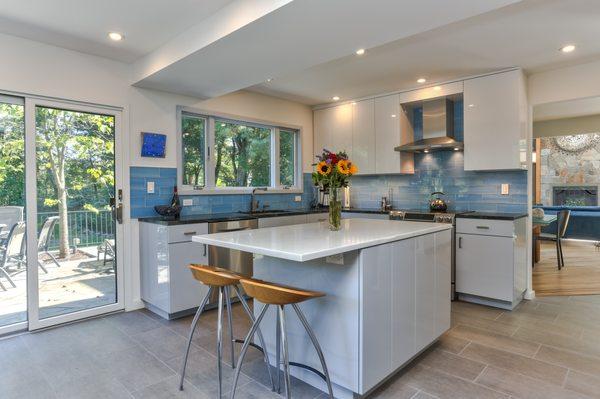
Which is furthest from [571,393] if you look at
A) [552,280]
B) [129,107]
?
[129,107]

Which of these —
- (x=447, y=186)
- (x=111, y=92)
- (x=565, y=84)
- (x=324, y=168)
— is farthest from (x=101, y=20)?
(x=565, y=84)

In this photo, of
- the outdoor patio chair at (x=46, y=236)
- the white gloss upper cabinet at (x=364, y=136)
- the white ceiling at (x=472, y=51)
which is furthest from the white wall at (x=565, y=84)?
the outdoor patio chair at (x=46, y=236)

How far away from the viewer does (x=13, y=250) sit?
3.04 metres

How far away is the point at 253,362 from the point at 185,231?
1393 mm

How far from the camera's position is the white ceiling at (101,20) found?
240cm

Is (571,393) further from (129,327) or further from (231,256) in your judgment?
(129,327)

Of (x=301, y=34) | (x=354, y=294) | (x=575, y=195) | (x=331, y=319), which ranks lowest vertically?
(x=331, y=319)

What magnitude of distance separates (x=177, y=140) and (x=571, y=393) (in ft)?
12.6

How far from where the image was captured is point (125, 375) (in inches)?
91.6

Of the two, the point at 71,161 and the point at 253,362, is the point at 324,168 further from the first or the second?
the point at 71,161

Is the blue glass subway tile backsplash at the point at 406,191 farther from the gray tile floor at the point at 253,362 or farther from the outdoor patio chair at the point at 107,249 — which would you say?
the gray tile floor at the point at 253,362

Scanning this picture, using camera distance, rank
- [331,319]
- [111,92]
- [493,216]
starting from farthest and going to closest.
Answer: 1. [493,216]
2. [111,92]
3. [331,319]

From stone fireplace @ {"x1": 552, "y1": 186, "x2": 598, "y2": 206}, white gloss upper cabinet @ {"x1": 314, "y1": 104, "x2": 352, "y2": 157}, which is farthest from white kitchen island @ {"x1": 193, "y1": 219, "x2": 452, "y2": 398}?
stone fireplace @ {"x1": 552, "y1": 186, "x2": 598, "y2": 206}

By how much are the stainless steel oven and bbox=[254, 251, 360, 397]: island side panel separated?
4.39 ft
